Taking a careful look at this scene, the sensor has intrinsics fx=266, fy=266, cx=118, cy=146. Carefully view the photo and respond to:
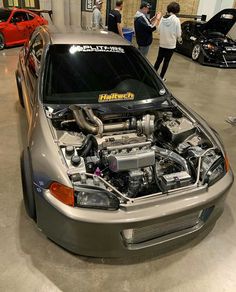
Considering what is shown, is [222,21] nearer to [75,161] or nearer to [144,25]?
[144,25]

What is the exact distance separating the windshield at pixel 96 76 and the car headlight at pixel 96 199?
89cm

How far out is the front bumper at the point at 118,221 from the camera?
1443 mm

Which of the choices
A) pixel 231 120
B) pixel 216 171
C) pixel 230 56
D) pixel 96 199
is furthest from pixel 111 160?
pixel 230 56

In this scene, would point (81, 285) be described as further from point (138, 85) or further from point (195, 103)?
point (195, 103)

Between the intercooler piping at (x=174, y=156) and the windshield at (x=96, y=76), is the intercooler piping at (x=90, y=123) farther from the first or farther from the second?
the intercooler piping at (x=174, y=156)

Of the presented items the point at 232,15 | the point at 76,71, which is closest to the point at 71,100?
the point at 76,71

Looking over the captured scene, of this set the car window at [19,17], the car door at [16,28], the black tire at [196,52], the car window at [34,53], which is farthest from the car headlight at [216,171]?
the car window at [19,17]

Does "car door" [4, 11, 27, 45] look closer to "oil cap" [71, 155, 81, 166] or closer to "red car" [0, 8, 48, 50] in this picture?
"red car" [0, 8, 48, 50]

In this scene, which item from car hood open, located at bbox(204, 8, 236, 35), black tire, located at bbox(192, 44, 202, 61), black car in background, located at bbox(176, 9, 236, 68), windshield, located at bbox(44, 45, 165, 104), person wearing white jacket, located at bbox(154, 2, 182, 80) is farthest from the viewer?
black tire, located at bbox(192, 44, 202, 61)

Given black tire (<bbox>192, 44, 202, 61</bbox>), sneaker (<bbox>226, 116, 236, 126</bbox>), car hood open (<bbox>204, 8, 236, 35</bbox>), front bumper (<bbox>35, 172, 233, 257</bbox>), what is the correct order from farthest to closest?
black tire (<bbox>192, 44, 202, 61</bbox>), car hood open (<bbox>204, 8, 236, 35</bbox>), sneaker (<bbox>226, 116, 236, 126</bbox>), front bumper (<bbox>35, 172, 233, 257</bbox>)

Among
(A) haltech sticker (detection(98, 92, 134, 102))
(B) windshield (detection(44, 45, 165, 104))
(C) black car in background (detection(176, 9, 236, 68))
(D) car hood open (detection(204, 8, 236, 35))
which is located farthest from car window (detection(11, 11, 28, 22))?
(A) haltech sticker (detection(98, 92, 134, 102))

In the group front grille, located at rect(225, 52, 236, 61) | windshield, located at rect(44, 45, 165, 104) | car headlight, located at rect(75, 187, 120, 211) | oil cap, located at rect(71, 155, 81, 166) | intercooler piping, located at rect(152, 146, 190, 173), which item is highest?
windshield, located at rect(44, 45, 165, 104)

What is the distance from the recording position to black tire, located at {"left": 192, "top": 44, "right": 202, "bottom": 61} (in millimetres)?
7250

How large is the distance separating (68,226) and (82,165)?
36cm
